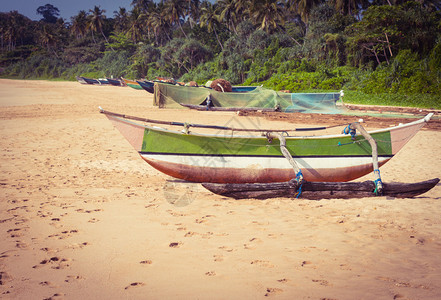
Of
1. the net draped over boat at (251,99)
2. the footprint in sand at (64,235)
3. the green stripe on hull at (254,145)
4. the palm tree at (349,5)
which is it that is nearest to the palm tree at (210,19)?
the palm tree at (349,5)

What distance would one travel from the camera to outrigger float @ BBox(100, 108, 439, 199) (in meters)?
5.41

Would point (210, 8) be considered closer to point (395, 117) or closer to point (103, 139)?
point (395, 117)

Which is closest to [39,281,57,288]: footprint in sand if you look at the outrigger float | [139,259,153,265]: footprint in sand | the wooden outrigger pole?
[139,259,153,265]: footprint in sand

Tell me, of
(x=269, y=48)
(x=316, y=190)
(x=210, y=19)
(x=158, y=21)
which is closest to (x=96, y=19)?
(x=158, y=21)

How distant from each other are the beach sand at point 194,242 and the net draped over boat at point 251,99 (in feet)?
32.9

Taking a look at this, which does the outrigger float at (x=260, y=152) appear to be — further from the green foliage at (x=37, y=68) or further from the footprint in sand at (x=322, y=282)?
the green foliage at (x=37, y=68)

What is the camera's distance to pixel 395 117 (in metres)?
13.4

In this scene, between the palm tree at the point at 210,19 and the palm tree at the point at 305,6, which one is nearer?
the palm tree at the point at 305,6

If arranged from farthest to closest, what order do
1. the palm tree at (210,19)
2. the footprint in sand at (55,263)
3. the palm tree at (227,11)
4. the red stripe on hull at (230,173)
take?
the palm tree at (210,19) → the palm tree at (227,11) → the red stripe on hull at (230,173) → the footprint in sand at (55,263)

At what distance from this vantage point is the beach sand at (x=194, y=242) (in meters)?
2.65

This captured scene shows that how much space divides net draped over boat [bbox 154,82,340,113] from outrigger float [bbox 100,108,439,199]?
31.7 feet

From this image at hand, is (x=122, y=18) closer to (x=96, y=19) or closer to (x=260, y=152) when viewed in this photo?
(x=96, y=19)

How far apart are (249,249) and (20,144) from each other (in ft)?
25.0

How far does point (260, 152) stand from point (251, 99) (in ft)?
36.8
